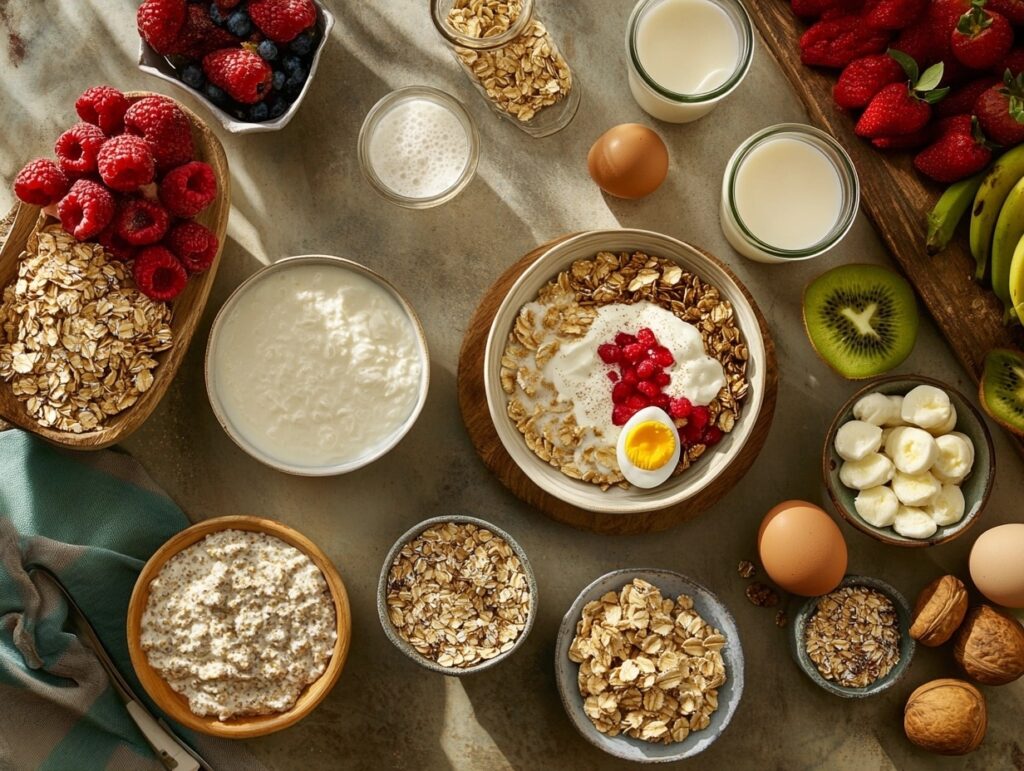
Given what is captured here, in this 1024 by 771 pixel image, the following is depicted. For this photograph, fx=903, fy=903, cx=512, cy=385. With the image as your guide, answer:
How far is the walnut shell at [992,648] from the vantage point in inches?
65.5

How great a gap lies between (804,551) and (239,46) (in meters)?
1.37

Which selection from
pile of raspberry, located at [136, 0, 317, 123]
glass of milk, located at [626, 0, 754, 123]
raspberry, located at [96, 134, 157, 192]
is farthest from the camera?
glass of milk, located at [626, 0, 754, 123]

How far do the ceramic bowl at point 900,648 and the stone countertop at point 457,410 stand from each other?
9 cm

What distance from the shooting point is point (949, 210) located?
1.67 metres

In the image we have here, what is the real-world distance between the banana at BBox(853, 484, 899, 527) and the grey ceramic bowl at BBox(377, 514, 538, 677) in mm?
629

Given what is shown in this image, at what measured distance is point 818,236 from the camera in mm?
1712

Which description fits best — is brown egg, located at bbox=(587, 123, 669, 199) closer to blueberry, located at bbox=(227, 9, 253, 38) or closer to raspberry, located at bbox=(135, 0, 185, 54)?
blueberry, located at bbox=(227, 9, 253, 38)

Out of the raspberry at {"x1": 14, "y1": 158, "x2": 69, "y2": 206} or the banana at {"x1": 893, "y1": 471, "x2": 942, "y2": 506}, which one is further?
the banana at {"x1": 893, "y1": 471, "x2": 942, "y2": 506}

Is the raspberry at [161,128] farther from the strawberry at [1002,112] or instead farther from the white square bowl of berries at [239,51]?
the strawberry at [1002,112]

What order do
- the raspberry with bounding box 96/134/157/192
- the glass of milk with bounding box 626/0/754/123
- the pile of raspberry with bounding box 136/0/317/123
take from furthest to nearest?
the glass of milk with bounding box 626/0/754/123, the pile of raspberry with bounding box 136/0/317/123, the raspberry with bounding box 96/134/157/192

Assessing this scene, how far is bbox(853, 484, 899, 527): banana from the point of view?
1.67 meters

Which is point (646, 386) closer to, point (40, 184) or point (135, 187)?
point (135, 187)

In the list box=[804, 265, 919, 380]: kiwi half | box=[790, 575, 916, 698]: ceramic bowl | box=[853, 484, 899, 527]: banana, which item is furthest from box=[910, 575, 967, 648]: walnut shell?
box=[804, 265, 919, 380]: kiwi half

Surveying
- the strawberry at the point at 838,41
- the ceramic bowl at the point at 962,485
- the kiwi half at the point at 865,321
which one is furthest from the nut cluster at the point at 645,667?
the strawberry at the point at 838,41
